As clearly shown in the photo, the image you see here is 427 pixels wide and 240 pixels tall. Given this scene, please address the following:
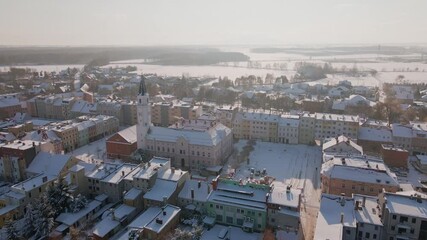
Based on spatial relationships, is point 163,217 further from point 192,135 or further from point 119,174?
point 192,135

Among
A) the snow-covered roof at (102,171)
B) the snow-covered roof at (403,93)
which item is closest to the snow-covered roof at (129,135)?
the snow-covered roof at (102,171)

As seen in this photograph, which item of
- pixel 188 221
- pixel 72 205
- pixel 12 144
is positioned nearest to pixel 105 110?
pixel 12 144

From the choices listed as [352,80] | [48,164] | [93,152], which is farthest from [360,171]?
[352,80]

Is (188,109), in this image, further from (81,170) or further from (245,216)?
(245,216)

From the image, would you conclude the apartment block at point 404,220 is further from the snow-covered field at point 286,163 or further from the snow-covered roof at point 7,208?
the snow-covered roof at point 7,208

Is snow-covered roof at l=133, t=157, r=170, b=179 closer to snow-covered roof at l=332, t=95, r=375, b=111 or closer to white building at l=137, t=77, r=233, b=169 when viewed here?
white building at l=137, t=77, r=233, b=169
